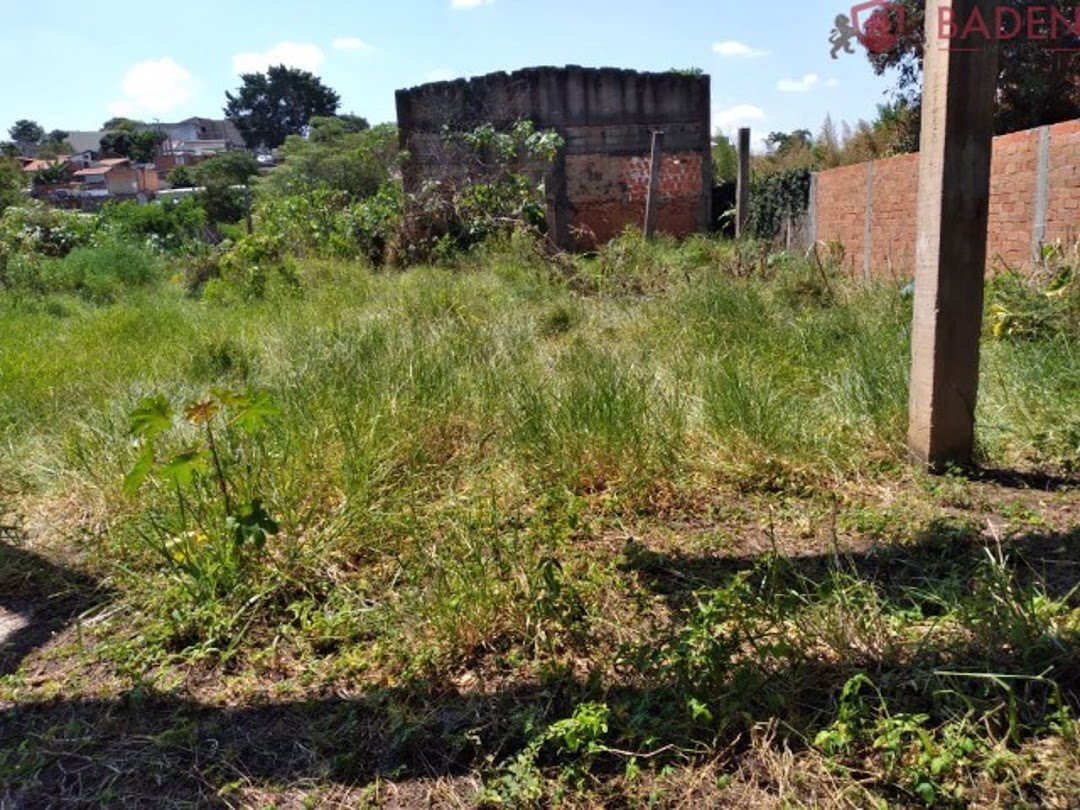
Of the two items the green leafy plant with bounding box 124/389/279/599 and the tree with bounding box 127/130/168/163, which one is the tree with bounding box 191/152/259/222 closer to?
the green leafy plant with bounding box 124/389/279/599

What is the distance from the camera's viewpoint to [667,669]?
2.00m

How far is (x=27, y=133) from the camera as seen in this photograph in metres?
110

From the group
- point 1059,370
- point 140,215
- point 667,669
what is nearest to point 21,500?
point 667,669

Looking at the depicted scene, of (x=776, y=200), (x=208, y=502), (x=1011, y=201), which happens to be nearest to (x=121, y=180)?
(x=776, y=200)

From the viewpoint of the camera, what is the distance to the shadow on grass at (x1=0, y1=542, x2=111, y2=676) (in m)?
2.56

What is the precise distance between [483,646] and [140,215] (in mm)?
20334

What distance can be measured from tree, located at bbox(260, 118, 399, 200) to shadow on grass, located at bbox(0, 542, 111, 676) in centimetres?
1059

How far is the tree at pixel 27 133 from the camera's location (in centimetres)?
10775

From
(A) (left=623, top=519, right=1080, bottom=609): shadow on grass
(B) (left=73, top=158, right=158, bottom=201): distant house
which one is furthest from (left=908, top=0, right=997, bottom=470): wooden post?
(B) (left=73, top=158, right=158, bottom=201): distant house

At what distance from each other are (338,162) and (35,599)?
83.6 ft

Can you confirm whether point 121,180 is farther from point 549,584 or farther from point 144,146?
point 549,584

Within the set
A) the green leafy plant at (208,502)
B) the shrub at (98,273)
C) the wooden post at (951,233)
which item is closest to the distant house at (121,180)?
the shrub at (98,273)

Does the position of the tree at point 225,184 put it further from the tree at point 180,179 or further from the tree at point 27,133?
the tree at point 27,133

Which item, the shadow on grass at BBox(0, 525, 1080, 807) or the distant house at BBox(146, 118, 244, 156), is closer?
the shadow on grass at BBox(0, 525, 1080, 807)
